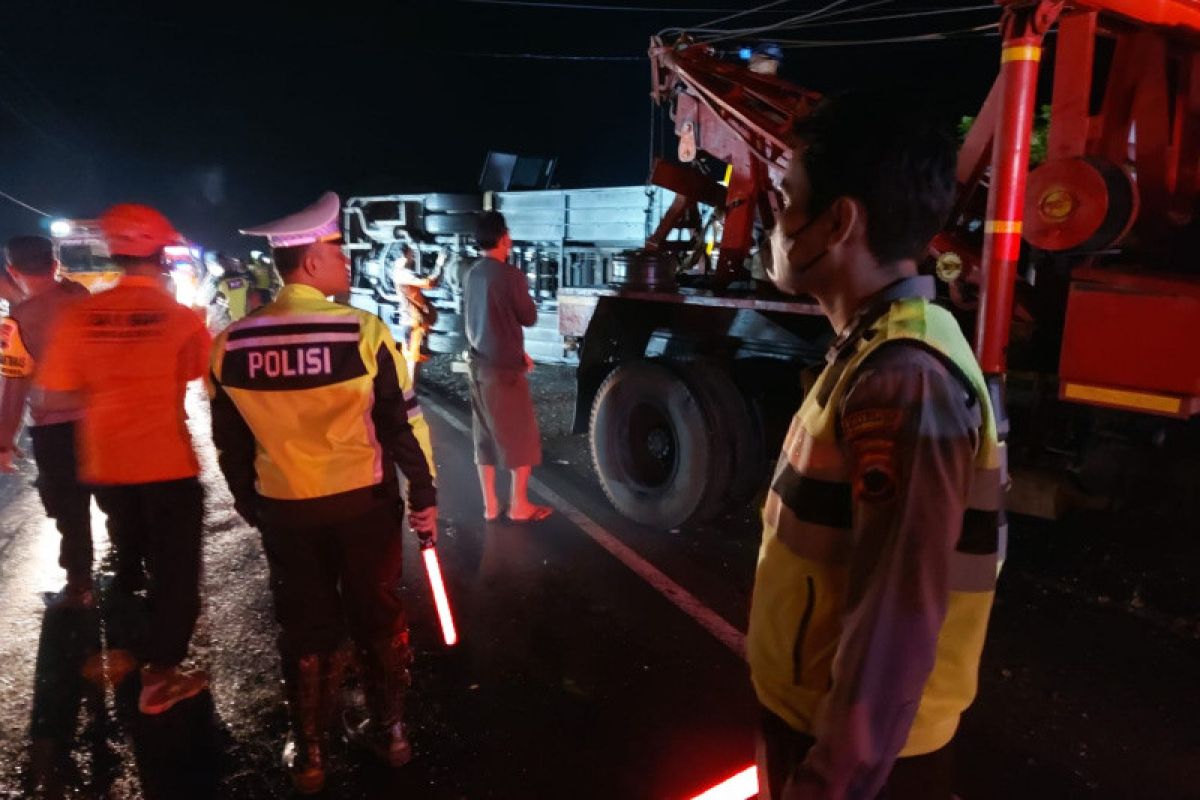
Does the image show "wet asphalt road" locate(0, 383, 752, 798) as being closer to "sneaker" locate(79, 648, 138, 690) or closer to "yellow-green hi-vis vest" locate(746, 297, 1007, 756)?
"sneaker" locate(79, 648, 138, 690)

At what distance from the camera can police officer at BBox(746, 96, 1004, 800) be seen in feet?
3.72

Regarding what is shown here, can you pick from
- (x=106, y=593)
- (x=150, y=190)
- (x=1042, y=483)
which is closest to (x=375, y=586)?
(x=106, y=593)

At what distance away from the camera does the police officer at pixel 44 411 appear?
394cm

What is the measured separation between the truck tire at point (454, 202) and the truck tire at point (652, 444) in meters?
8.85

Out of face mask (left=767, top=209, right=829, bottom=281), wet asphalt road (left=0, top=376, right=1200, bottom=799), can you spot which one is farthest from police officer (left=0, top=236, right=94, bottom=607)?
face mask (left=767, top=209, right=829, bottom=281)

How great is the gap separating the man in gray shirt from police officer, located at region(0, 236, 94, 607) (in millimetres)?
2217

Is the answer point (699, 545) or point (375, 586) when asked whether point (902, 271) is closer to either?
point (375, 586)

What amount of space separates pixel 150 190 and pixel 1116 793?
66.4m

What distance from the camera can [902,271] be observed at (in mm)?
1330

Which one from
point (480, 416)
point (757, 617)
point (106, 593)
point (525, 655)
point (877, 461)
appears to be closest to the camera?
point (877, 461)

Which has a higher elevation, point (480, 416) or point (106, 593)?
point (480, 416)

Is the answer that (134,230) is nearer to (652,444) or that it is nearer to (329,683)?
(329,683)

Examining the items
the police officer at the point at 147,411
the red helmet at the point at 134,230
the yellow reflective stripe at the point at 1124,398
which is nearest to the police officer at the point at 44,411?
the police officer at the point at 147,411

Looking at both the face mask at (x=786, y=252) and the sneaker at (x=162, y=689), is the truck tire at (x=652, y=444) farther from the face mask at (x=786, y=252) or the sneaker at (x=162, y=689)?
the face mask at (x=786, y=252)
